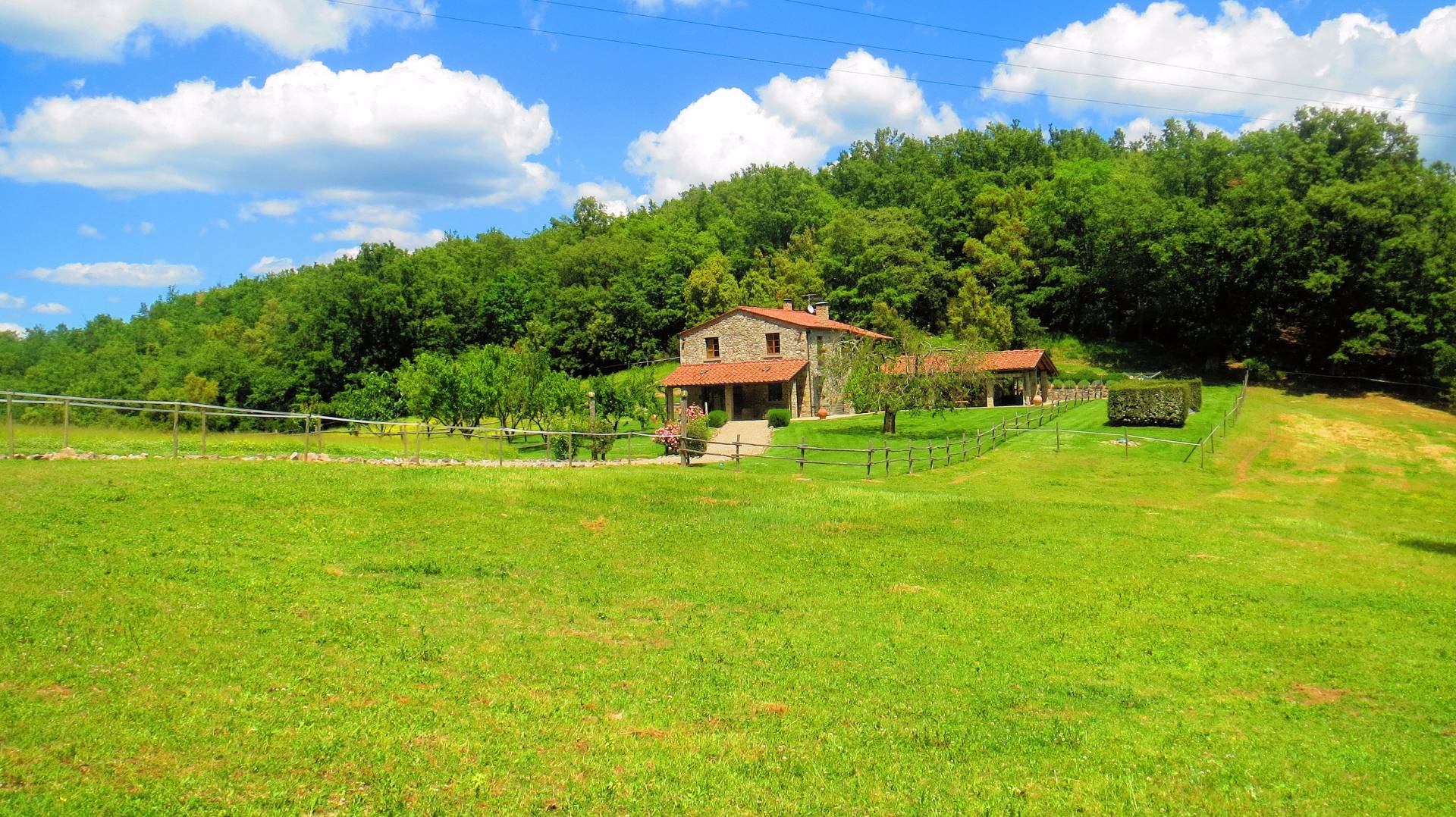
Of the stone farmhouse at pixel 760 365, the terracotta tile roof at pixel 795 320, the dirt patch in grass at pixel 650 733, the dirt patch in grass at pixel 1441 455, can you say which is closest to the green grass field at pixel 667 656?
the dirt patch in grass at pixel 650 733

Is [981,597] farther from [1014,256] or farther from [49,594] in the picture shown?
[1014,256]

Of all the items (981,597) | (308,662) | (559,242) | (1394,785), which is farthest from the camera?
(559,242)

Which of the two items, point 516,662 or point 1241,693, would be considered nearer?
point 516,662

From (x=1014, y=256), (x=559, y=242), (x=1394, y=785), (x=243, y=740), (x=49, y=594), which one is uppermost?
(x=559, y=242)

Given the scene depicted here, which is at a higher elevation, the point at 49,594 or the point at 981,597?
the point at 49,594

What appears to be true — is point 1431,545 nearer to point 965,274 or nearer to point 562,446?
point 562,446

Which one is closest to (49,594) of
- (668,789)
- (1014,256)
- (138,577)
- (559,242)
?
(138,577)

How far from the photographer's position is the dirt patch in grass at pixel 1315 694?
11295 millimetres

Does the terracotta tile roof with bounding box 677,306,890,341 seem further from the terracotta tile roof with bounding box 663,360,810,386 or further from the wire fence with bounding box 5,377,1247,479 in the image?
the wire fence with bounding box 5,377,1247,479

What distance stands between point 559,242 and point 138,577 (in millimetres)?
113127

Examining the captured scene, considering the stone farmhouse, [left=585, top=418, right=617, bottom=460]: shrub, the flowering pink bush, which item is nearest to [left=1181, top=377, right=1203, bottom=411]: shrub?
the stone farmhouse

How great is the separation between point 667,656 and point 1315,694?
8196 mm

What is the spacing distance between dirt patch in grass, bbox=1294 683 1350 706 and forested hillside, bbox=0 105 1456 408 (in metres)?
41.7

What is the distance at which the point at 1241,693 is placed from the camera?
11375 millimetres
